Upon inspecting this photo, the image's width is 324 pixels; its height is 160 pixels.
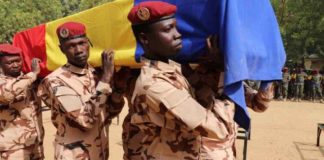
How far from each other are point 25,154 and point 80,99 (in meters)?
1.48

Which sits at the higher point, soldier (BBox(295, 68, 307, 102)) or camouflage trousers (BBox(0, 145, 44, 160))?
camouflage trousers (BBox(0, 145, 44, 160))

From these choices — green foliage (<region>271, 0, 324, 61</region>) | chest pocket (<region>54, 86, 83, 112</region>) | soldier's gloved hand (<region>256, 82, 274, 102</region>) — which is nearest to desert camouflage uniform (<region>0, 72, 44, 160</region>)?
chest pocket (<region>54, 86, 83, 112</region>)

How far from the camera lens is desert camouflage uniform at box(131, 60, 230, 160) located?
1771 mm

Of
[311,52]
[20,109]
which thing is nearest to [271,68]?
[20,109]

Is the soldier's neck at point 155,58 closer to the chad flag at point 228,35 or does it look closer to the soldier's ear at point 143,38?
the soldier's ear at point 143,38

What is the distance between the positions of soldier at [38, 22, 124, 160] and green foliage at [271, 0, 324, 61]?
17.7 m

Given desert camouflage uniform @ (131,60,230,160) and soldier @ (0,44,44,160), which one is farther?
soldier @ (0,44,44,160)

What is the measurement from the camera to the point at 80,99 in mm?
2787

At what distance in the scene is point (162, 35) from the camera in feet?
6.19

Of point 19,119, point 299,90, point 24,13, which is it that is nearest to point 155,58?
point 19,119

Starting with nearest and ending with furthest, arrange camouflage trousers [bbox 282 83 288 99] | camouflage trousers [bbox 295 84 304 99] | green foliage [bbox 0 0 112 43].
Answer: camouflage trousers [bbox 295 84 304 99]
camouflage trousers [bbox 282 83 288 99]
green foliage [bbox 0 0 112 43]

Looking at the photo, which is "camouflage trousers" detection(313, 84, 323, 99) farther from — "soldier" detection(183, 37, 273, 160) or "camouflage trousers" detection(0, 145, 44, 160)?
"soldier" detection(183, 37, 273, 160)

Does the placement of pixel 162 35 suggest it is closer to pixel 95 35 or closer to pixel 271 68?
pixel 271 68

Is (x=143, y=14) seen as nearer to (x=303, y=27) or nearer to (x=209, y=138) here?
(x=209, y=138)
